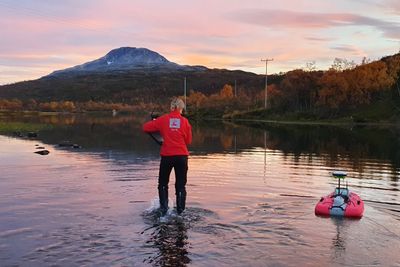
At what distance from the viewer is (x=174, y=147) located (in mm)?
12984

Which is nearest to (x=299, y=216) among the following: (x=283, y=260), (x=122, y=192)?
(x=283, y=260)

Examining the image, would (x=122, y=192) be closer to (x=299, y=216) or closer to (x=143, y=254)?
(x=299, y=216)

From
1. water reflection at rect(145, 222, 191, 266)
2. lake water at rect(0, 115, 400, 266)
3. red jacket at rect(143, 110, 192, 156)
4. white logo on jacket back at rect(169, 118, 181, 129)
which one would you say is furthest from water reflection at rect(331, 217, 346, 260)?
white logo on jacket back at rect(169, 118, 181, 129)

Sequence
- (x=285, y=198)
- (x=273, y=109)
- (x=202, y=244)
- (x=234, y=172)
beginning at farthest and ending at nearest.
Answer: (x=273, y=109) < (x=234, y=172) < (x=285, y=198) < (x=202, y=244)

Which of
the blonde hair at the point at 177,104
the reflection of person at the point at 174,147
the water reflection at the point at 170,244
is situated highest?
the blonde hair at the point at 177,104

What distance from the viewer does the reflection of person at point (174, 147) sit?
42.6ft

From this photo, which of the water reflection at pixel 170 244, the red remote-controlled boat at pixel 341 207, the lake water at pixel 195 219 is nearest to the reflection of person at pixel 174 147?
the lake water at pixel 195 219

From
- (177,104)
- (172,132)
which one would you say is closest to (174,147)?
(172,132)

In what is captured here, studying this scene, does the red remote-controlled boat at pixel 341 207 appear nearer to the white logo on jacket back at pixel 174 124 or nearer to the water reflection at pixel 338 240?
the water reflection at pixel 338 240

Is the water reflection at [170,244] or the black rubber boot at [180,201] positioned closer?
the water reflection at [170,244]

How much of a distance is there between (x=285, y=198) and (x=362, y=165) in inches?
477

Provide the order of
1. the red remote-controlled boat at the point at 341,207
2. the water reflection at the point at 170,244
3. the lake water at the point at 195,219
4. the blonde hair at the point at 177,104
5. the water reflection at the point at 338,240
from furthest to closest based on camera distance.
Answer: the blonde hair at the point at 177,104 < the red remote-controlled boat at the point at 341,207 < the water reflection at the point at 338,240 < the lake water at the point at 195,219 < the water reflection at the point at 170,244

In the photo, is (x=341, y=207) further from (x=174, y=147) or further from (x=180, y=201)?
(x=174, y=147)

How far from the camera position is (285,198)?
1611cm
